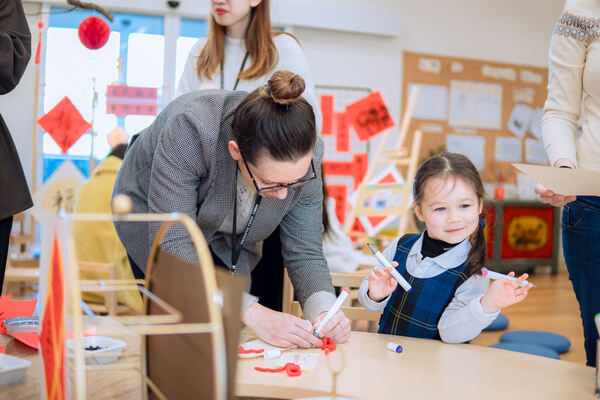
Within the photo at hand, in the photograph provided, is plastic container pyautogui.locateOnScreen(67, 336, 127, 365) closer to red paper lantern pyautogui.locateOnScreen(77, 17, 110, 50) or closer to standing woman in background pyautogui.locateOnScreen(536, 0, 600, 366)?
standing woman in background pyautogui.locateOnScreen(536, 0, 600, 366)

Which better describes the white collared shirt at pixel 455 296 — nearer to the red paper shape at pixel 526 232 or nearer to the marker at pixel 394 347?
the marker at pixel 394 347

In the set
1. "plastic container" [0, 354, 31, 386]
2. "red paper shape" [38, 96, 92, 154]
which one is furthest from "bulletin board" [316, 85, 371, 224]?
"plastic container" [0, 354, 31, 386]

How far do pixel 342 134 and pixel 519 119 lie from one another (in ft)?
6.44

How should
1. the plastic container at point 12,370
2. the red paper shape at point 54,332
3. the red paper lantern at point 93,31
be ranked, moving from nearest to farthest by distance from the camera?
the red paper shape at point 54,332 < the plastic container at point 12,370 < the red paper lantern at point 93,31

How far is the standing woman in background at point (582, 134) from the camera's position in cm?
120

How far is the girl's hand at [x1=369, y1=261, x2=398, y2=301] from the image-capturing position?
1.26m

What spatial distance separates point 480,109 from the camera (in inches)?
223

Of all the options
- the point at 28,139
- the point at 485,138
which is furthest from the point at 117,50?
the point at 485,138

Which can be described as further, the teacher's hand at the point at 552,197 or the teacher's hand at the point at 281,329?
the teacher's hand at the point at 552,197

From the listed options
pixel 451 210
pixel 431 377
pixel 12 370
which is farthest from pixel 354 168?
pixel 12 370

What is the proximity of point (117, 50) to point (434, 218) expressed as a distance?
411 centimetres

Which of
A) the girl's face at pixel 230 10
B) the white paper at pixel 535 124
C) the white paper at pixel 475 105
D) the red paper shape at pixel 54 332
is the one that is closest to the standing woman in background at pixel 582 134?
the girl's face at pixel 230 10

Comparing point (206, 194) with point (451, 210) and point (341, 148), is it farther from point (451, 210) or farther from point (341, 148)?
point (341, 148)

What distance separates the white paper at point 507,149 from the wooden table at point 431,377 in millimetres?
4957
